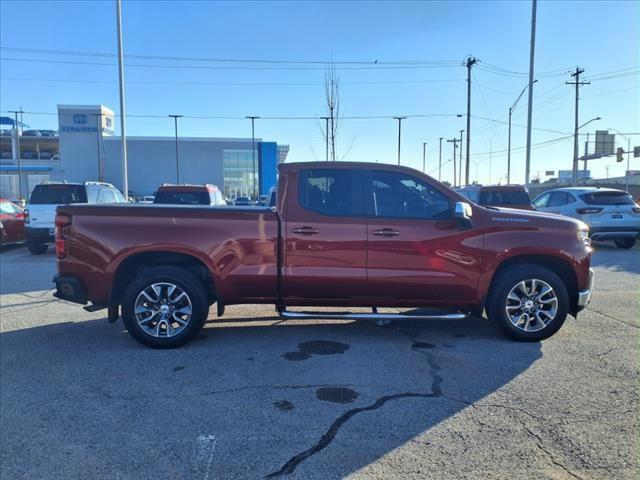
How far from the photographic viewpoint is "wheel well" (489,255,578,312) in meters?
5.52

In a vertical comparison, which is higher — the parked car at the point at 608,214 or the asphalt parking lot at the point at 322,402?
the parked car at the point at 608,214

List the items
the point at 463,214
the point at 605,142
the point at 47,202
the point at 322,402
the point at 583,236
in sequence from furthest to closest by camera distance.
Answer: the point at 605,142
the point at 47,202
the point at 583,236
the point at 463,214
the point at 322,402

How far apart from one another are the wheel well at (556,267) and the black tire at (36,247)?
12602 mm

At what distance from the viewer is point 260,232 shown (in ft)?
17.5

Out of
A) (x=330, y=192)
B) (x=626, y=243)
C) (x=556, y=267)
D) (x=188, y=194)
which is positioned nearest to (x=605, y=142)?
(x=626, y=243)

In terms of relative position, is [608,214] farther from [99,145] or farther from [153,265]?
[99,145]

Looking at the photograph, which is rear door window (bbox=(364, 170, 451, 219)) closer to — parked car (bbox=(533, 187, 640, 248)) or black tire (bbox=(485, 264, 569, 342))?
black tire (bbox=(485, 264, 569, 342))

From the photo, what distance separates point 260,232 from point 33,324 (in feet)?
11.6

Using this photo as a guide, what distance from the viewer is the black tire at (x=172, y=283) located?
532cm

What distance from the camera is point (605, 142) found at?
45938mm

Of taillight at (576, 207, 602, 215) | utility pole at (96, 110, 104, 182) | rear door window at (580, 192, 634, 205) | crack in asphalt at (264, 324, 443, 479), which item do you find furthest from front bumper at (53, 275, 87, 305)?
utility pole at (96, 110, 104, 182)

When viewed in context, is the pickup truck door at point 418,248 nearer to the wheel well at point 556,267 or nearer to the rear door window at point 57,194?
the wheel well at point 556,267

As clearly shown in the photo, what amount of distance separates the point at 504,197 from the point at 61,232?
501 inches

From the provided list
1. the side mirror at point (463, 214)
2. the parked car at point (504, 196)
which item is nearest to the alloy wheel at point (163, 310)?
the side mirror at point (463, 214)
